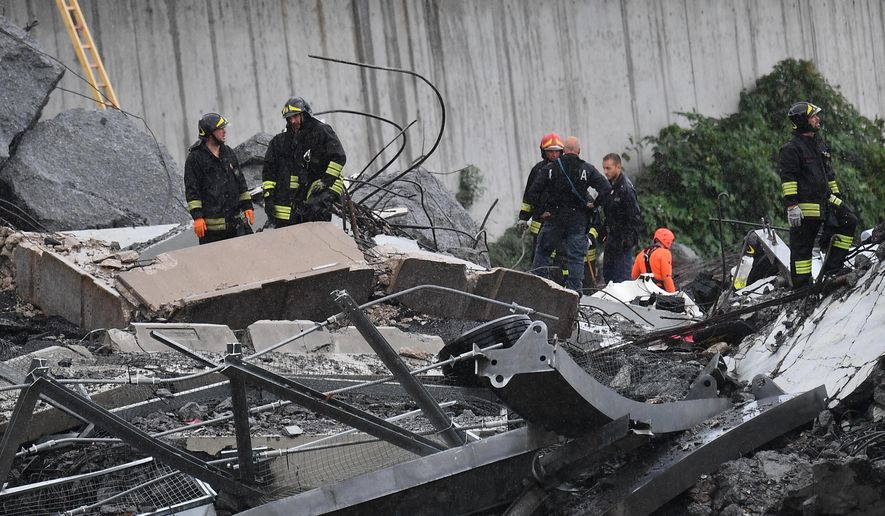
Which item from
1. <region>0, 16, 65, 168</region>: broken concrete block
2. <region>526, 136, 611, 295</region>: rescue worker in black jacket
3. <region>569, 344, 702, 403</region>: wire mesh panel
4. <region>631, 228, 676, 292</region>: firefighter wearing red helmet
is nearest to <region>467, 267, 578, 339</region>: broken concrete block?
<region>569, 344, 702, 403</region>: wire mesh panel

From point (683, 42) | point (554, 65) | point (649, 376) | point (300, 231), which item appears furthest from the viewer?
point (683, 42)

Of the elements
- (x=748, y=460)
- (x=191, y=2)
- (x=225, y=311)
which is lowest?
(x=748, y=460)

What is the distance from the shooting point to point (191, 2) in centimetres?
1445

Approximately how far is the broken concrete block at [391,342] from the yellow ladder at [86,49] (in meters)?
7.09

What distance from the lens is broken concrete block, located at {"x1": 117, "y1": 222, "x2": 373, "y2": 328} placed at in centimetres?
705

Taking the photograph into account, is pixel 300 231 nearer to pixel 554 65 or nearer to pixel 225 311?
pixel 225 311

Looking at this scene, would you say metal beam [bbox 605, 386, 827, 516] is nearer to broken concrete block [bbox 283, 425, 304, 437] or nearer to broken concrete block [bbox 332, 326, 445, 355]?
broken concrete block [bbox 283, 425, 304, 437]

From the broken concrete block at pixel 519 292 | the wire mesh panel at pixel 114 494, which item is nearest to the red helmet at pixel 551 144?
the broken concrete block at pixel 519 292

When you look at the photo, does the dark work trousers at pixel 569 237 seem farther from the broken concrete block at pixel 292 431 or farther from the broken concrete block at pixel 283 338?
the broken concrete block at pixel 292 431

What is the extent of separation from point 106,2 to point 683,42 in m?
9.20

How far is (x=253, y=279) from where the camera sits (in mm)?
7332

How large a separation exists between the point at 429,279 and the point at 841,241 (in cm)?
305

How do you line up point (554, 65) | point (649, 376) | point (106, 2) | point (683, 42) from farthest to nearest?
point (683, 42)
point (554, 65)
point (106, 2)
point (649, 376)

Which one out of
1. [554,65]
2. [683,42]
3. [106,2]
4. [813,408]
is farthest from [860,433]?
[683,42]
